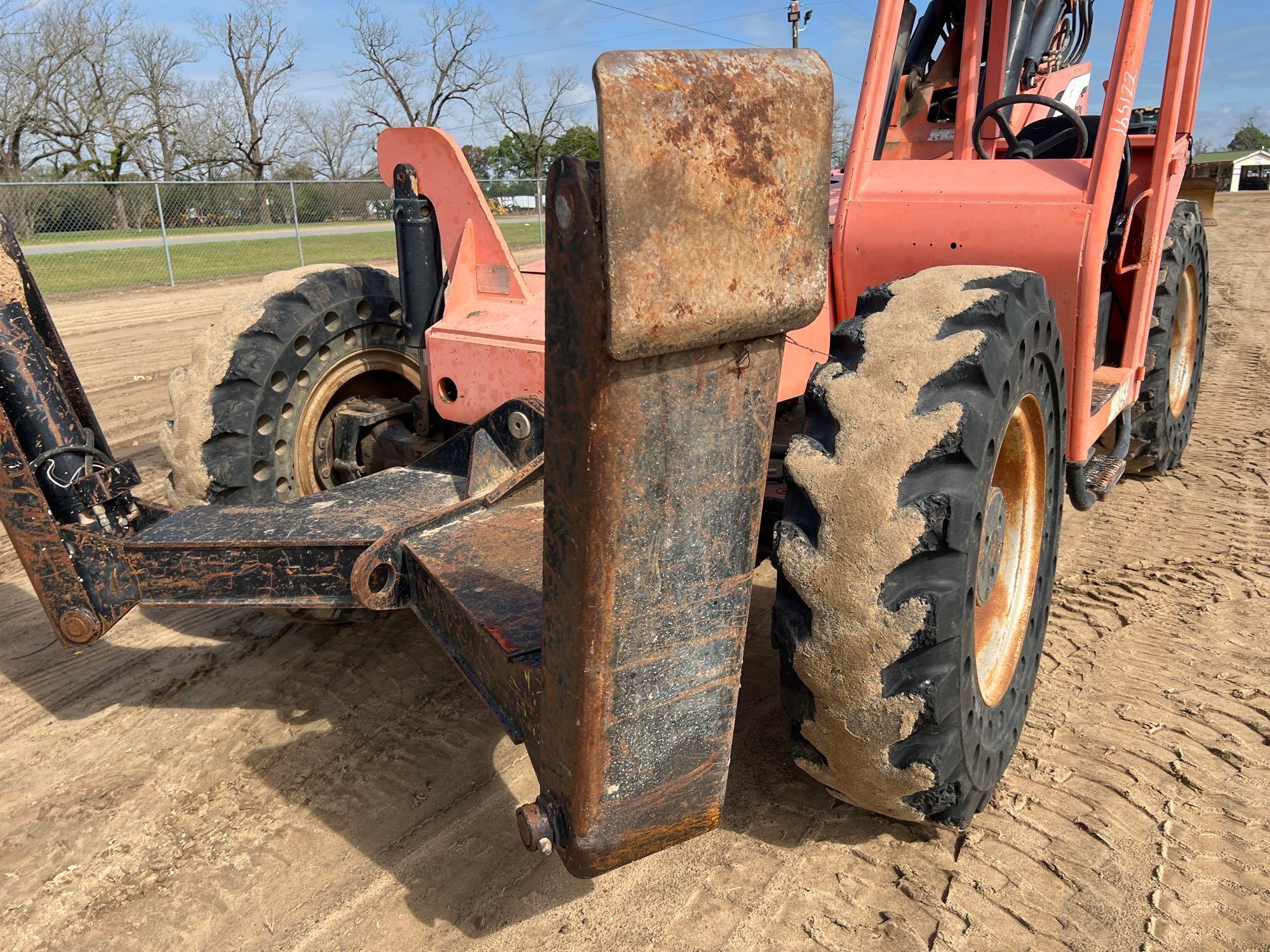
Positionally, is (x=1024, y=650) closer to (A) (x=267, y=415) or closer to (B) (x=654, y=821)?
(B) (x=654, y=821)

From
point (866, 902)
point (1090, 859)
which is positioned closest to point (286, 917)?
point (866, 902)

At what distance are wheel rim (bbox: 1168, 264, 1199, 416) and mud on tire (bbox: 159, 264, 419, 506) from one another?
164 inches

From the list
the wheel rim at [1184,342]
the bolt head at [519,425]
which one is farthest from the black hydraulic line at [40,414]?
the wheel rim at [1184,342]

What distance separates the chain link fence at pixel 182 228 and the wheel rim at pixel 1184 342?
1276 centimetres


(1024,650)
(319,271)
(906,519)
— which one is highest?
(319,271)

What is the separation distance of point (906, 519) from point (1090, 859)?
118cm

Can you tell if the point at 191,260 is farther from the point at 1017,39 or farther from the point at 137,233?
the point at 1017,39

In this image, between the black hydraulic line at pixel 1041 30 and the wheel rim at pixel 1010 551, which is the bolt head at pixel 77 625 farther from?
the black hydraulic line at pixel 1041 30

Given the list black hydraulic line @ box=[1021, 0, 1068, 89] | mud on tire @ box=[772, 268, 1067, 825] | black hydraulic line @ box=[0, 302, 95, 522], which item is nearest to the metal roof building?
black hydraulic line @ box=[1021, 0, 1068, 89]

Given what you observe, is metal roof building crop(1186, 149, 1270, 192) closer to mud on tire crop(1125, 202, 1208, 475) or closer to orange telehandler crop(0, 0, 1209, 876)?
mud on tire crop(1125, 202, 1208, 475)

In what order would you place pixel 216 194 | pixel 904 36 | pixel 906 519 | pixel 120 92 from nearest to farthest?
pixel 906 519
pixel 904 36
pixel 216 194
pixel 120 92

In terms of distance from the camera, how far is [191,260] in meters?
19.3

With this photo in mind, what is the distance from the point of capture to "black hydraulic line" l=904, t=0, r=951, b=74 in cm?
395

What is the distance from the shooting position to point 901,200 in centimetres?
307
